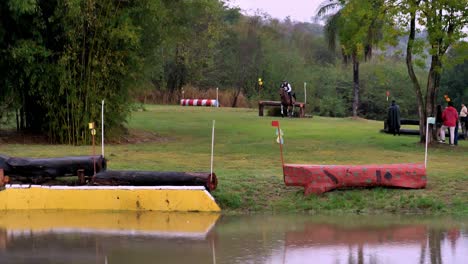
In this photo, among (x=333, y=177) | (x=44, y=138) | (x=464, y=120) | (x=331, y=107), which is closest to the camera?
(x=333, y=177)

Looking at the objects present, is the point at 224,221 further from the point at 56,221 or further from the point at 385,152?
the point at 385,152

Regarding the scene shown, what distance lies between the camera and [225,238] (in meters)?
13.4

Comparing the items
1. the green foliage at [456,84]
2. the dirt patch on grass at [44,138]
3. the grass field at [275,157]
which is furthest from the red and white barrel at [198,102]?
the dirt patch on grass at [44,138]

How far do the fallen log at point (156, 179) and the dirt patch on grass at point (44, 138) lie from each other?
38.2ft

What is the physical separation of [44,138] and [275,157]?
8997 millimetres

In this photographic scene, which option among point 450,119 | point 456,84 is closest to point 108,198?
point 450,119

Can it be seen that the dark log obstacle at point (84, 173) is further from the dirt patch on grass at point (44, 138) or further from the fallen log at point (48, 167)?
the dirt patch on grass at point (44, 138)

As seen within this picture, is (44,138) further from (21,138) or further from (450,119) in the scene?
(450,119)

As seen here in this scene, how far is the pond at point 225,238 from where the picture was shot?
1177cm

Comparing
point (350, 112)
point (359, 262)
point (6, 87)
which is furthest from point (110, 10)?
point (350, 112)

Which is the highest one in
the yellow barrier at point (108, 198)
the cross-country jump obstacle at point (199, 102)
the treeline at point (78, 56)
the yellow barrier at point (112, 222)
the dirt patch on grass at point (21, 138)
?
the treeline at point (78, 56)

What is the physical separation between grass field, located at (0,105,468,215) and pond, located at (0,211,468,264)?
2.35ft

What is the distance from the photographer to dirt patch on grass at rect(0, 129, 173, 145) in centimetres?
2778

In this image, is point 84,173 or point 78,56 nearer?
point 84,173
